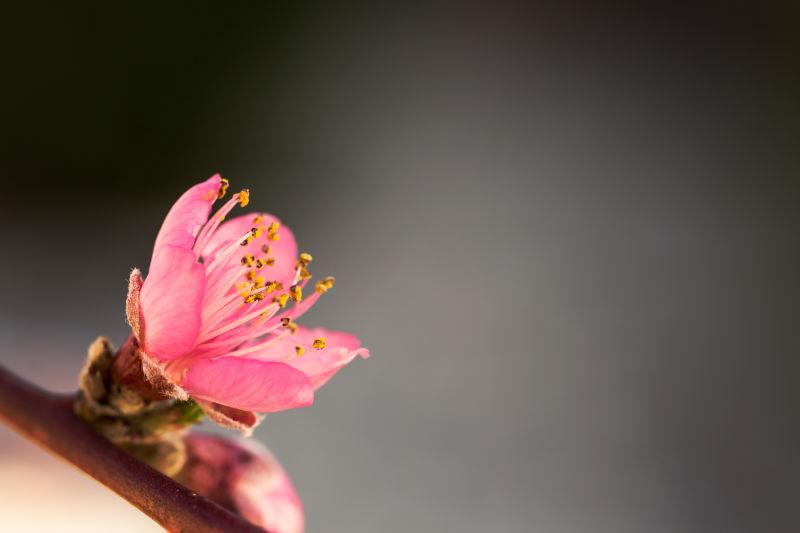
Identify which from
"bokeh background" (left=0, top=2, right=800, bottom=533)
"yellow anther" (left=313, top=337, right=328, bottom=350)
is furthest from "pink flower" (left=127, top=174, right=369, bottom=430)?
"bokeh background" (left=0, top=2, right=800, bottom=533)

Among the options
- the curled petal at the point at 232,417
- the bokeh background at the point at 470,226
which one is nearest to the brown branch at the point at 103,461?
the curled petal at the point at 232,417

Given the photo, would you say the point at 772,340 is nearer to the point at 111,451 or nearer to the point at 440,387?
the point at 440,387

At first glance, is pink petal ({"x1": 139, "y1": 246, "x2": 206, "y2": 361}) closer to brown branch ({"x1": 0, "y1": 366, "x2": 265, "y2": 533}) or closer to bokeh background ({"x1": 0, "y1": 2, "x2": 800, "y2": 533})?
brown branch ({"x1": 0, "y1": 366, "x2": 265, "y2": 533})

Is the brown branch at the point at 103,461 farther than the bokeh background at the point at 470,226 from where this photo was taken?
No

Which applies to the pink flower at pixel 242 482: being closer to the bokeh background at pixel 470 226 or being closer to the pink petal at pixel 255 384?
the pink petal at pixel 255 384

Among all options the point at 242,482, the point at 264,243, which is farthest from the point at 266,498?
the point at 264,243

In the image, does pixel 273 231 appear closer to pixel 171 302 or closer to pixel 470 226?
pixel 171 302
